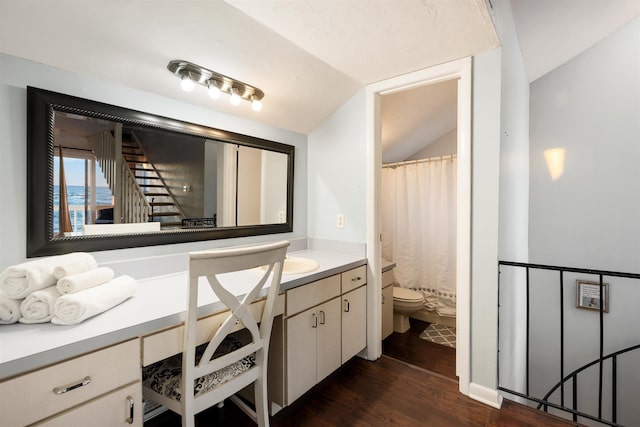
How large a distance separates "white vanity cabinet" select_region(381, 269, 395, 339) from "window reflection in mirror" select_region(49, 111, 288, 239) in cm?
117

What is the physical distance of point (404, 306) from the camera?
2756 millimetres

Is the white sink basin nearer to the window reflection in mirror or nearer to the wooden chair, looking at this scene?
the window reflection in mirror

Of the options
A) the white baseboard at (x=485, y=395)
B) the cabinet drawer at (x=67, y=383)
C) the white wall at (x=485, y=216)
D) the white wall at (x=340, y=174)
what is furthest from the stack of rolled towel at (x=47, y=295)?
the white baseboard at (x=485, y=395)

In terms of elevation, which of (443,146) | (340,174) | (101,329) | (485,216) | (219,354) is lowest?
(219,354)

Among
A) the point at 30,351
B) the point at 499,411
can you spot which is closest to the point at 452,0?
the point at 30,351

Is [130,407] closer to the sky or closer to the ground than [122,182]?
closer to the ground

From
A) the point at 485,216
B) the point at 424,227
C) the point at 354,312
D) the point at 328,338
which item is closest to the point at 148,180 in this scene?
the point at 328,338

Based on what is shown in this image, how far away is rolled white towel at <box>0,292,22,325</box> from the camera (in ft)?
2.96

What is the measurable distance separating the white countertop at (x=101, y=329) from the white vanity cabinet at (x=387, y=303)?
4.88 feet

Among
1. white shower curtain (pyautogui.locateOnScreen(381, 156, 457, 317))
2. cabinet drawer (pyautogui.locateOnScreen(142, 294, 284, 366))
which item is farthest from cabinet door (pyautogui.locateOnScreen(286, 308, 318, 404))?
white shower curtain (pyautogui.locateOnScreen(381, 156, 457, 317))

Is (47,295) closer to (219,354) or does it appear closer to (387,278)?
(219,354)

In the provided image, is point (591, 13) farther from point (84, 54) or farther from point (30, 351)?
point (30, 351)

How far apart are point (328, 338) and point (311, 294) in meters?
0.35

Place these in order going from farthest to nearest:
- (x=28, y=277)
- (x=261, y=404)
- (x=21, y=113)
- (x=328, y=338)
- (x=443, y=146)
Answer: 1. (x=443, y=146)
2. (x=328, y=338)
3. (x=261, y=404)
4. (x=21, y=113)
5. (x=28, y=277)
